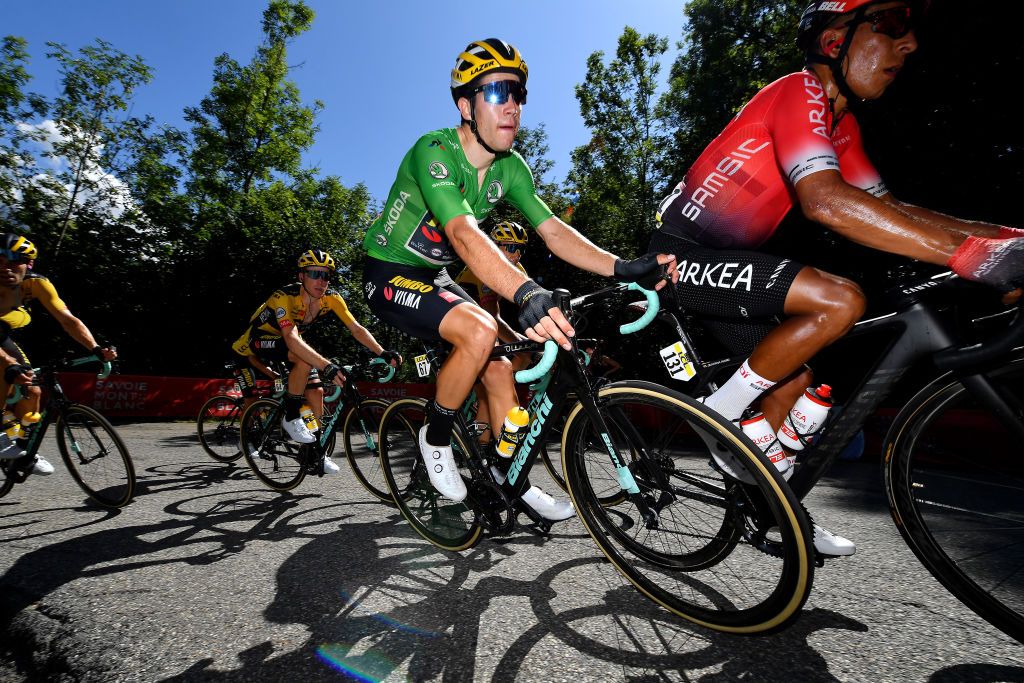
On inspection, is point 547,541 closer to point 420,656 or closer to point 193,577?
point 420,656

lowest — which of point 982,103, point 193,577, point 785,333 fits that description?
point 193,577

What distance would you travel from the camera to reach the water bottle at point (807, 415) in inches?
85.7

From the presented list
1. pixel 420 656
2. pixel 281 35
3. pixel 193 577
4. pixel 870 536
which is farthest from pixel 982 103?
pixel 281 35

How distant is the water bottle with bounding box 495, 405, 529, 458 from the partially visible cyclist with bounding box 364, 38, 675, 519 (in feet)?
0.87

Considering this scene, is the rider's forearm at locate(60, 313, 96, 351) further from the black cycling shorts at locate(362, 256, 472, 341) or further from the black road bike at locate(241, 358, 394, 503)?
the black cycling shorts at locate(362, 256, 472, 341)

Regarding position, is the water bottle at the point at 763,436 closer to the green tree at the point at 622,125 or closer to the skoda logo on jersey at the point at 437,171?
the skoda logo on jersey at the point at 437,171

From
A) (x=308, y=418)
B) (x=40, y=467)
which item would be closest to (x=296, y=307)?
(x=308, y=418)

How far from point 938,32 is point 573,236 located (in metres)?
11.3

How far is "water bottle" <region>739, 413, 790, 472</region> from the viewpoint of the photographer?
212 centimetres

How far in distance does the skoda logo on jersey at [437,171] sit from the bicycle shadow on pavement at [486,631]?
6.66ft

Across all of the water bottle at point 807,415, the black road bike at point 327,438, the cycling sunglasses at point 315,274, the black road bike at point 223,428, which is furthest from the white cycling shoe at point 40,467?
the water bottle at point 807,415

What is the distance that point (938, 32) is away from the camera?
29.6ft

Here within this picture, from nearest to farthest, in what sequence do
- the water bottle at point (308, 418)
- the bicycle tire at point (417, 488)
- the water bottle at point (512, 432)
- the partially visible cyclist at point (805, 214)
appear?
the partially visible cyclist at point (805, 214) → the water bottle at point (512, 432) → the bicycle tire at point (417, 488) → the water bottle at point (308, 418)

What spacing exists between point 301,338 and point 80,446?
6.32 ft
